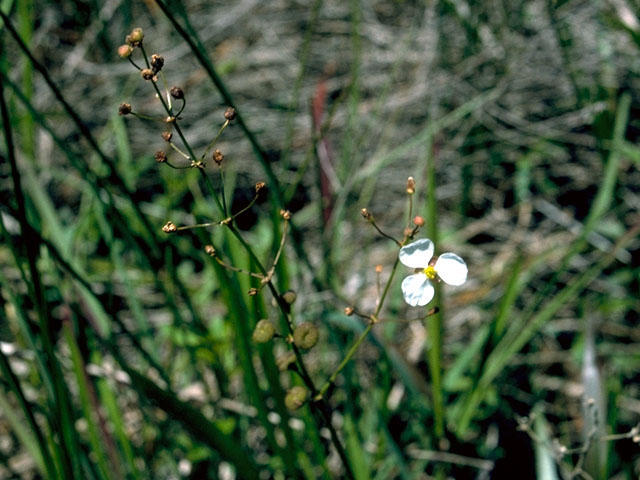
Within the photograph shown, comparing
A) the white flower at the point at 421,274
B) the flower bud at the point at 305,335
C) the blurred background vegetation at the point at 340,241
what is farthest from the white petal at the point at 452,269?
the blurred background vegetation at the point at 340,241

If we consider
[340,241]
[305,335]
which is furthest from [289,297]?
[340,241]

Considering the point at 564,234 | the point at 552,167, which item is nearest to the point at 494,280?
the point at 564,234

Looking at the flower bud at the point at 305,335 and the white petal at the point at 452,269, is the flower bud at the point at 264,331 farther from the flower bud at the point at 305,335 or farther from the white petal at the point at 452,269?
the white petal at the point at 452,269

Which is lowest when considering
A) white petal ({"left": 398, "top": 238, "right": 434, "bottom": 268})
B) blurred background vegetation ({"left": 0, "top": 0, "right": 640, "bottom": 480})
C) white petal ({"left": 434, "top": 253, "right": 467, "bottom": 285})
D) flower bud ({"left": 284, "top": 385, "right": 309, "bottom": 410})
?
blurred background vegetation ({"left": 0, "top": 0, "right": 640, "bottom": 480})

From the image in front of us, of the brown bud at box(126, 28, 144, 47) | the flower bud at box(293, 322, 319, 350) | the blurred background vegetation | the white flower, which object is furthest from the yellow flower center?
the brown bud at box(126, 28, 144, 47)

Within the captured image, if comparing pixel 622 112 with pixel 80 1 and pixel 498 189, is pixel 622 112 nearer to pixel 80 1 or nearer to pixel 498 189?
pixel 498 189

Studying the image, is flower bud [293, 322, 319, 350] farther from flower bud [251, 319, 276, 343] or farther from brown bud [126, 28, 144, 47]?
brown bud [126, 28, 144, 47]
